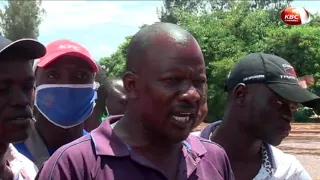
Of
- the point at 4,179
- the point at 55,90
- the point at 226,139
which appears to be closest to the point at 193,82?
the point at 4,179

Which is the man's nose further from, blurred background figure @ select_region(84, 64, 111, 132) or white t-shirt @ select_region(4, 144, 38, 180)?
blurred background figure @ select_region(84, 64, 111, 132)

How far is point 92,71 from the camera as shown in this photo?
3625mm

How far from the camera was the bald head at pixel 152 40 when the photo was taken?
7.73ft

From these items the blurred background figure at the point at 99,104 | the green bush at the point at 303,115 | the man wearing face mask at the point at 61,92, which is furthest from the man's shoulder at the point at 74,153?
the green bush at the point at 303,115

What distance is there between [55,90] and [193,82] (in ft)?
4.77

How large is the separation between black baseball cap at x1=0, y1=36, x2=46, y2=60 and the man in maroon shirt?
1.72 ft

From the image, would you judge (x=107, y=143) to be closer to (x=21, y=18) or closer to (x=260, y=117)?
(x=260, y=117)

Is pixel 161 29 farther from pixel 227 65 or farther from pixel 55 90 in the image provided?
pixel 227 65

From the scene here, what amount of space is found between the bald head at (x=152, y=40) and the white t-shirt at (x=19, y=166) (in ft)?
2.45

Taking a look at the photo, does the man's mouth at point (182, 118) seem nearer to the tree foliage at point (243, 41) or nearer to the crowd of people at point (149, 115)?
the crowd of people at point (149, 115)

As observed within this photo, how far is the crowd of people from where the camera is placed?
229cm

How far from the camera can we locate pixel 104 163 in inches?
89.6

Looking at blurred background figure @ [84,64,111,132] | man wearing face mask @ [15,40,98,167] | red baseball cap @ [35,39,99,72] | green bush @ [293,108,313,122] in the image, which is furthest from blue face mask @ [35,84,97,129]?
green bush @ [293,108,313,122]

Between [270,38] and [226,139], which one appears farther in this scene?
[270,38]
